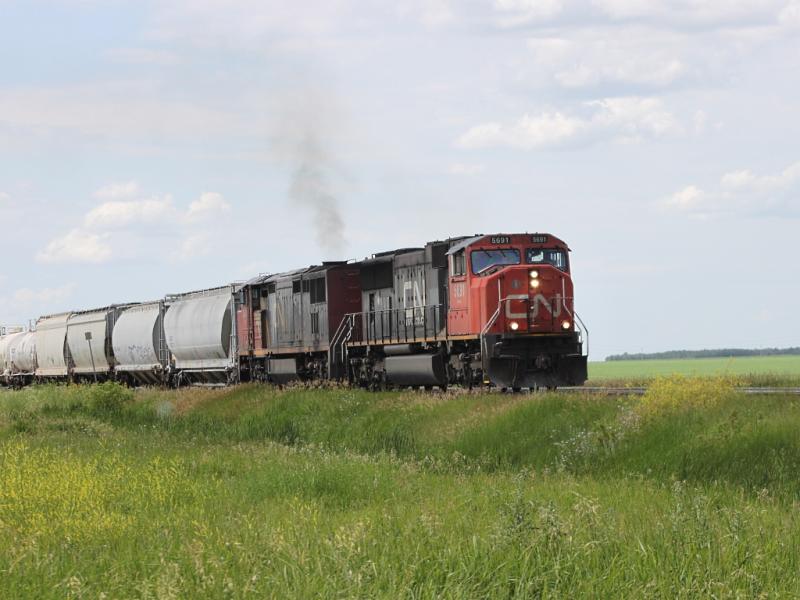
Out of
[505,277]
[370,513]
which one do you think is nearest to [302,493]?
[370,513]

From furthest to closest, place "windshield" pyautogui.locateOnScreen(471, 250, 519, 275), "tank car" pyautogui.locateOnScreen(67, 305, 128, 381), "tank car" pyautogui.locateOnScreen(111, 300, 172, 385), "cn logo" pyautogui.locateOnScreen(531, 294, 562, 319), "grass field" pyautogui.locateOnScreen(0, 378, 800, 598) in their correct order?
1. "tank car" pyautogui.locateOnScreen(67, 305, 128, 381)
2. "tank car" pyautogui.locateOnScreen(111, 300, 172, 385)
3. "windshield" pyautogui.locateOnScreen(471, 250, 519, 275)
4. "cn logo" pyautogui.locateOnScreen(531, 294, 562, 319)
5. "grass field" pyautogui.locateOnScreen(0, 378, 800, 598)

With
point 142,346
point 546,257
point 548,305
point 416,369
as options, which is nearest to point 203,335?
point 142,346

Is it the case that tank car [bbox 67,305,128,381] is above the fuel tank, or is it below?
above

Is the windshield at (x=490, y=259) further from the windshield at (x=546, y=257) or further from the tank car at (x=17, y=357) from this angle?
the tank car at (x=17, y=357)

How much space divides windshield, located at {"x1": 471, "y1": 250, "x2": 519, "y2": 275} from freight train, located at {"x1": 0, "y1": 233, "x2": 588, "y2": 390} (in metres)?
0.03

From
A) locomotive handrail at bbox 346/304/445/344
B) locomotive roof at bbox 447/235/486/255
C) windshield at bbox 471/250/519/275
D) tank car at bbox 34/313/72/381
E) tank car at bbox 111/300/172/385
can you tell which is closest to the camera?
windshield at bbox 471/250/519/275

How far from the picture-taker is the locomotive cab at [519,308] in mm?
25062

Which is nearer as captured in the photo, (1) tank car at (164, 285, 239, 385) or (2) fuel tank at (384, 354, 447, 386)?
(2) fuel tank at (384, 354, 447, 386)

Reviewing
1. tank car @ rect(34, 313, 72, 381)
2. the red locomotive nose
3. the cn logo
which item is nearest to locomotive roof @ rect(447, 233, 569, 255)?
the red locomotive nose

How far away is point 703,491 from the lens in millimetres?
12750

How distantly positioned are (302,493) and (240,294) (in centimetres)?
2749

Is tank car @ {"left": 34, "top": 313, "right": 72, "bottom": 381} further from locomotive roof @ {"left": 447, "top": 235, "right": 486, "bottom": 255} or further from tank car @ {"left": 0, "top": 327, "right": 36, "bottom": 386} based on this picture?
locomotive roof @ {"left": 447, "top": 235, "right": 486, "bottom": 255}

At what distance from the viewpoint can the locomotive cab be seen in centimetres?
2506

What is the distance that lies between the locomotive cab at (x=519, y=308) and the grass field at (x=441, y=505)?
1863 mm
